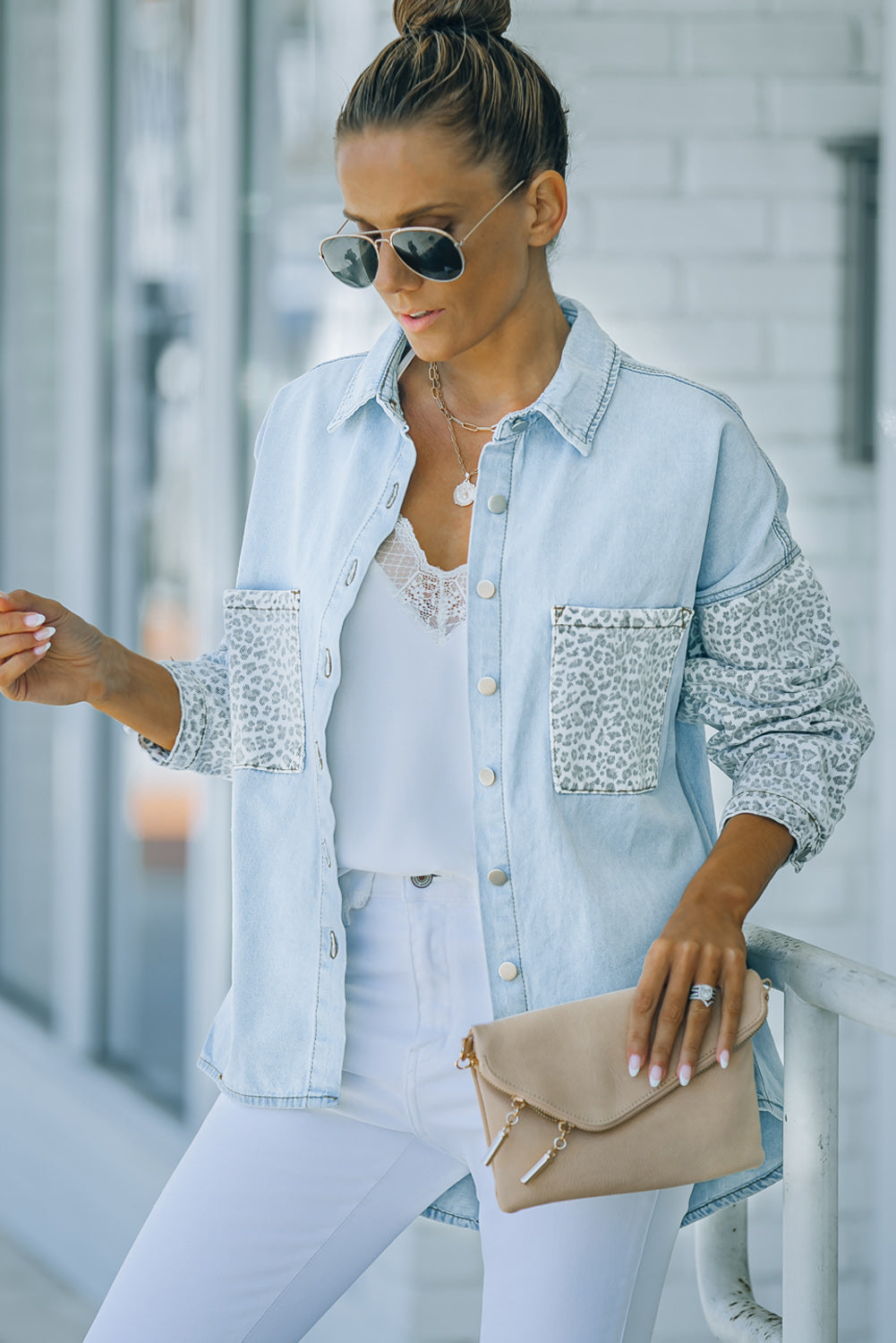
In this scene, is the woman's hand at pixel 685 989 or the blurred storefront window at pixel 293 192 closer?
the woman's hand at pixel 685 989

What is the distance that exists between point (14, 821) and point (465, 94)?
3.59 meters

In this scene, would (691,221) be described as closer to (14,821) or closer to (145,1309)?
(145,1309)

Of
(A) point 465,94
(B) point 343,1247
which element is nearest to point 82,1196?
(B) point 343,1247

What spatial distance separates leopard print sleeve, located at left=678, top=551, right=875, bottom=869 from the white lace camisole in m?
0.22

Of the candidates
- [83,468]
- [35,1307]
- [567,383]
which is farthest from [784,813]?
[83,468]

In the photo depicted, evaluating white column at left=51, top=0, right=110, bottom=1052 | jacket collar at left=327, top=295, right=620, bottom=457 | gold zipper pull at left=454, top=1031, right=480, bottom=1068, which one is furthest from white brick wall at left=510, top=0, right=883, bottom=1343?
white column at left=51, top=0, right=110, bottom=1052

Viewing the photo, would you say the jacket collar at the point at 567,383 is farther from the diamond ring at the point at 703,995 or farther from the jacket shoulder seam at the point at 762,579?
the diamond ring at the point at 703,995

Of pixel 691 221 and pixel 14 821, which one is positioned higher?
pixel 691 221

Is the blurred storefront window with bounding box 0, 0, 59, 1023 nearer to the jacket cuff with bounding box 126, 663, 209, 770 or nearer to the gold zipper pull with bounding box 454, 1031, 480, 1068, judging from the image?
the jacket cuff with bounding box 126, 663, 209, 770

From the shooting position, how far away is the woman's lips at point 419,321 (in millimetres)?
1293

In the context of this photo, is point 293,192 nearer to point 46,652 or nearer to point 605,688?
point 46,652

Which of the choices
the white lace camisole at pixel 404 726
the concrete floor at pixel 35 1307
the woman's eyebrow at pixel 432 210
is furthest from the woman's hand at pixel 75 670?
the concrete floor at pixel 35 1307

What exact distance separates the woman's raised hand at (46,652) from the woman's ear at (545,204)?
0.52 meters

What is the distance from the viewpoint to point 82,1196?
326cm
